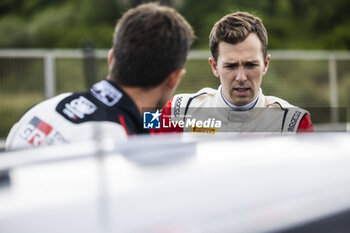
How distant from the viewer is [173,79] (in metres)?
1.59

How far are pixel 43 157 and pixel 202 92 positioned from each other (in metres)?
0.41

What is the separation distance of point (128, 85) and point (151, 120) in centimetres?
34

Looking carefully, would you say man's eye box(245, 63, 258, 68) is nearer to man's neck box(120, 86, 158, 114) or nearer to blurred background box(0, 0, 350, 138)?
blurred background box(0, 0, 350, 138)

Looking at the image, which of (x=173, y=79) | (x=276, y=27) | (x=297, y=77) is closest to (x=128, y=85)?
(x=173, y=79)

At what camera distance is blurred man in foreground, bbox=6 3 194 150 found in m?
1.60

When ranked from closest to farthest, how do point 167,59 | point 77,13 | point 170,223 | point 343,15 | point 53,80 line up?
point 170,223
point 343,15
point 167,59
point 77,13
point 53,80

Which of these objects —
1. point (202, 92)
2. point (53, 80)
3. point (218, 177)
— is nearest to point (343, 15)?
point (202, 92)

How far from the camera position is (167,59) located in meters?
1.62

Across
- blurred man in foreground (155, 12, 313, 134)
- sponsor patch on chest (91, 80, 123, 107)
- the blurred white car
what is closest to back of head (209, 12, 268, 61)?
blurred man in foreground (155, 12, 313, 134)

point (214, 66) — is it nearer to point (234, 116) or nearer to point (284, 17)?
point (234, 116)

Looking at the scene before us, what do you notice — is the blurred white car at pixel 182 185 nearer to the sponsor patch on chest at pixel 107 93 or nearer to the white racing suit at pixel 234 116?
the white racing suit at pixel 234 116

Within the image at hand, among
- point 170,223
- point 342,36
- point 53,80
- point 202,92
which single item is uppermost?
point 342,36

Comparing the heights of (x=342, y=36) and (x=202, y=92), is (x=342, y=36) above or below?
above

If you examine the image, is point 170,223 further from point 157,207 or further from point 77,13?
point 77,13
